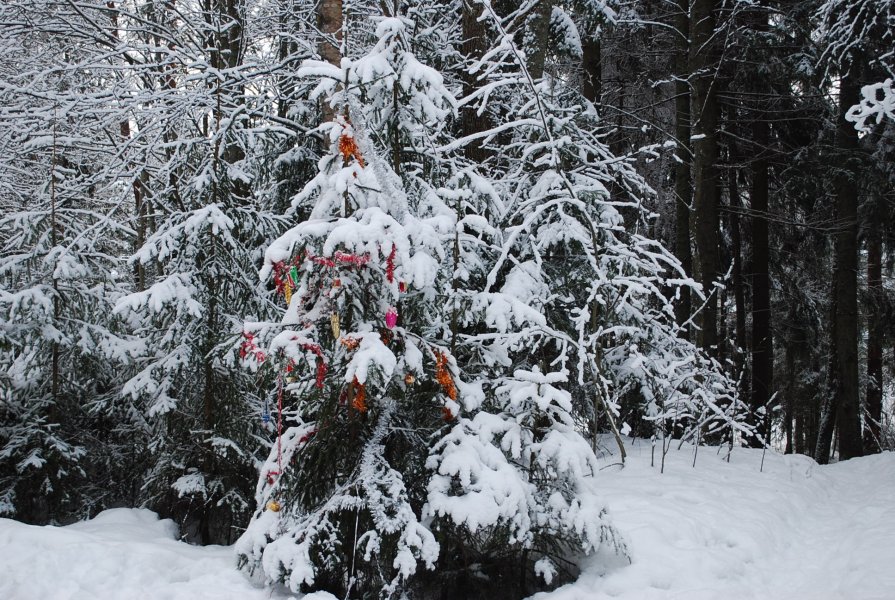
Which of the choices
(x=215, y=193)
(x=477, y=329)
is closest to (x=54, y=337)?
(x=215, y=193)

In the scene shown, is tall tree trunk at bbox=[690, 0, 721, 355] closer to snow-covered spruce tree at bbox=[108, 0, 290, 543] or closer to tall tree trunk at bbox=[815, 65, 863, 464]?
tall tree trunk at bbox=[815, 65, 863, 464]

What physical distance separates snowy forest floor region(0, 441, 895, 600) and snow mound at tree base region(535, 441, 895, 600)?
0.04ft

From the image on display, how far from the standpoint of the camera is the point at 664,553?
446 cm

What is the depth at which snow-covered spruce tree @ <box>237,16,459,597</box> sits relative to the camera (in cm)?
383

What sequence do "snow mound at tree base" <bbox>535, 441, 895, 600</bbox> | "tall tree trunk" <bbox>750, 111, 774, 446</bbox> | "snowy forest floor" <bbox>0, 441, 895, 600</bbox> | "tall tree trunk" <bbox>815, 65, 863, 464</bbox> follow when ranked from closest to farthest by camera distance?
"snowy forest floor" <bbox>0, 441, 895, 600</bbox>
"snow mound at tree base" <bbox>535, 441, 895, 600</bbox>
"tall tree trunk" <bbox>815, 65, 863, 464</bbox>
"tall tree trunk" <bbox>750, 111, 774, 446</bbox>

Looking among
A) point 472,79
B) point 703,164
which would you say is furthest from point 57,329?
point 703,164

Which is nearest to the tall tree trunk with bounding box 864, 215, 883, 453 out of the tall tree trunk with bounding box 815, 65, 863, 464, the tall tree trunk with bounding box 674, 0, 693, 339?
the tall tree trunk with bounding box 815, 65, 863, 464

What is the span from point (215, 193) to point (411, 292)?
2.62 meters

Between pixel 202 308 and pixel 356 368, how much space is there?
2.77 meters

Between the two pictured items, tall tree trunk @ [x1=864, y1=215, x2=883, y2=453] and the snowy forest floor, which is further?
tall tree trunk @ [x1=864, y1=215, x2=883, y2=453]

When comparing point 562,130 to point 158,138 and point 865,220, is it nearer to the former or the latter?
point 158,138

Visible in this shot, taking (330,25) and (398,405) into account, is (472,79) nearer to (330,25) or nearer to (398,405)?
(330,25)

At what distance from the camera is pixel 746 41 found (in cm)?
1081

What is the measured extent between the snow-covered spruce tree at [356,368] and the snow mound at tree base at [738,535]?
4.25ft
